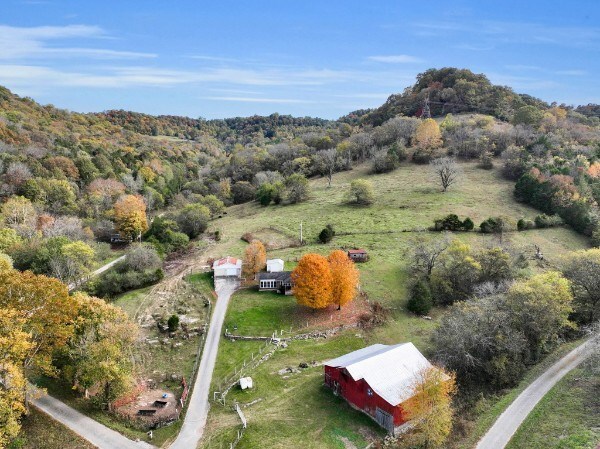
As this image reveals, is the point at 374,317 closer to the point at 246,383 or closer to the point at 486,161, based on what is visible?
the point at 246,383

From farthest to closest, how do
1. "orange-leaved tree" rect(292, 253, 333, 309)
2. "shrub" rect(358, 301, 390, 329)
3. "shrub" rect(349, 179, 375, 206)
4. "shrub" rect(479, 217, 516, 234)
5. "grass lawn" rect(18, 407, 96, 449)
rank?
"shrub" rect(349, 179, 375, 206) < "shrub" rect(479, 217, 516, 234) < "orange-leaved tree" rect(292, 253, 333, 309) < "shrub" rect(358, 301, 390, 329) < "grass lawn" rect(18, 407, 96, 449)

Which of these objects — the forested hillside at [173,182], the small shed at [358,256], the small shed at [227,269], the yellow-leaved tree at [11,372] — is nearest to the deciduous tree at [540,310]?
the forested hillside at [173,182]

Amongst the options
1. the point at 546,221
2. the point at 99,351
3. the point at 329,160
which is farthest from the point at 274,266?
the point at 329,160

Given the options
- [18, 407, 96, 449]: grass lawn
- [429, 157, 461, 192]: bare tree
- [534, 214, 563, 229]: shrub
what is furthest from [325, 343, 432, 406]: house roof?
[429, 157, 461, 192]: bare tree

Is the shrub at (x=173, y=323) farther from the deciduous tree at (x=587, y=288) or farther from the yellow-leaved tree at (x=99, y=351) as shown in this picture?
the deciduous tree at (x=587, y=288)

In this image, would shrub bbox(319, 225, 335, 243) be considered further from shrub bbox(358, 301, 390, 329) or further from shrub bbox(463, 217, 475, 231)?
shrub bbox(463, 217, 475, 231)

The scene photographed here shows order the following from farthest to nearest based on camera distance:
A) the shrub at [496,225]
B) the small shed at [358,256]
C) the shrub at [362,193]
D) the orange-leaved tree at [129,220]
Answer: the shrub at [362,193]
the orange-leaved tree at [129,220]
the shrub at [496,225]
the small shed at [358,256]
